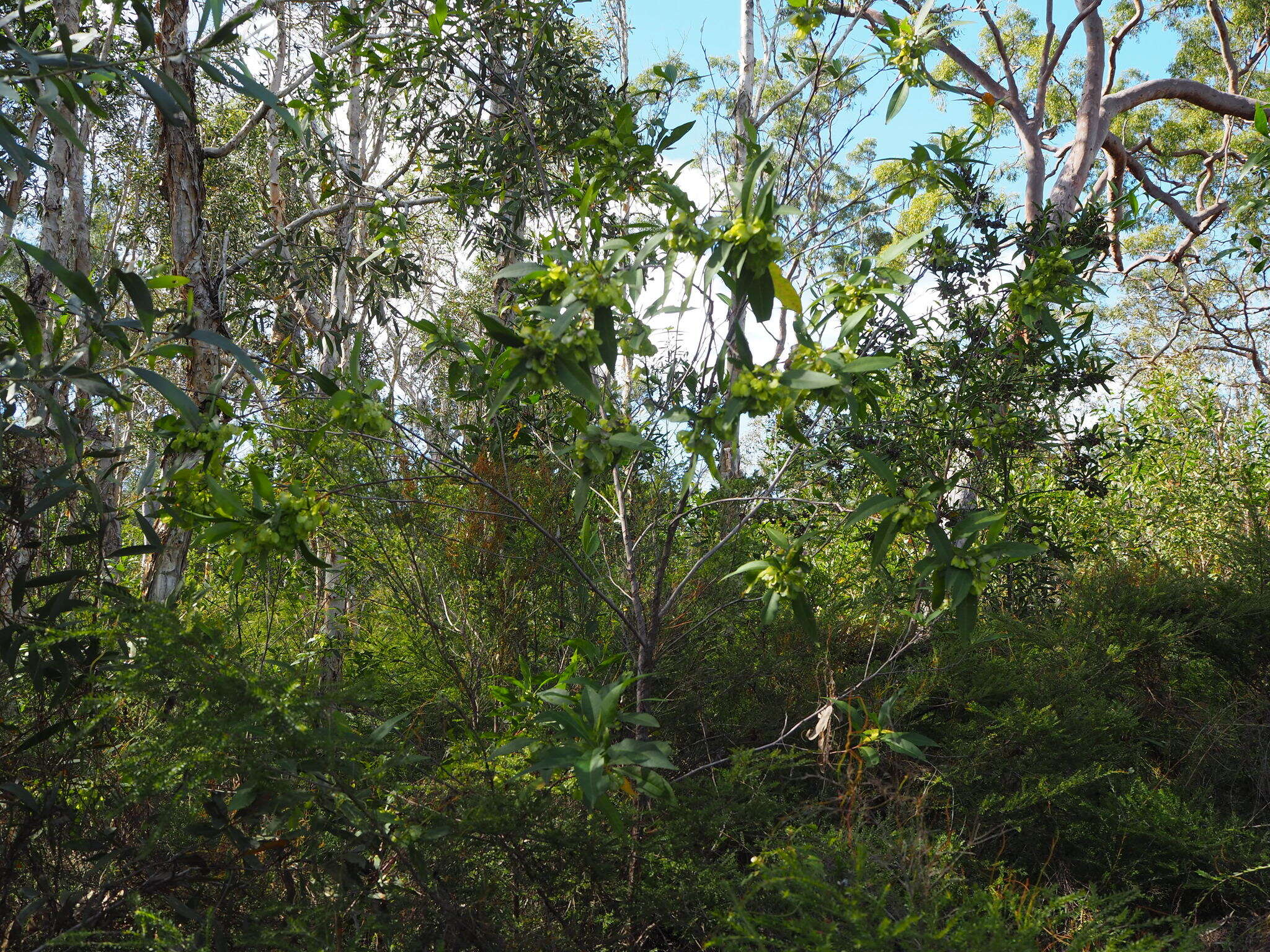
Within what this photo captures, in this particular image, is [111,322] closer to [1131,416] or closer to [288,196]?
[1131,416]

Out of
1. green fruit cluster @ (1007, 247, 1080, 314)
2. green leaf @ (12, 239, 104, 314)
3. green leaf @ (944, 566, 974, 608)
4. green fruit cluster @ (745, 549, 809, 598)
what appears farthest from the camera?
green fruit cluster @ (1007, 247, 1080, 314)

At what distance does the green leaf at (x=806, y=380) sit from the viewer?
4.45 ft

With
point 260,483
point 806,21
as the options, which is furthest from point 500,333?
point 806,21

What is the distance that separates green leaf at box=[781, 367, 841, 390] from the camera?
53.4 inches

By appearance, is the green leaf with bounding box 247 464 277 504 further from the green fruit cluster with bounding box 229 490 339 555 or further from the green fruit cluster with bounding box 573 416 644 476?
the green fruit cluster with bounding box 573 416 644 476

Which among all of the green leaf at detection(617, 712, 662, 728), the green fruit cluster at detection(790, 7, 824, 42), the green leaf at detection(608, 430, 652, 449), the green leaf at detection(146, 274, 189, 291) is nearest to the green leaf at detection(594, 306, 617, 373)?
the green leaf at detection(608, 430, 652, 449)

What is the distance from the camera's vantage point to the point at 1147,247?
1322 centimetres

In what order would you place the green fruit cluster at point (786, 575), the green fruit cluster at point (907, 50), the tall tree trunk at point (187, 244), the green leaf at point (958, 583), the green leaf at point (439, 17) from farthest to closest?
the tall tree trunk at point (187, 244)
the green fruit cluster at point (907, 50)
the green leaf at point (439, 17)
the green fruit cluster at point (786, 575)
the green leaf at point (958, 583)

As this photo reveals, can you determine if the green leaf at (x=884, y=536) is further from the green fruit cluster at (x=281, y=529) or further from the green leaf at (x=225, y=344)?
the green leaf at (x=225, y=344)

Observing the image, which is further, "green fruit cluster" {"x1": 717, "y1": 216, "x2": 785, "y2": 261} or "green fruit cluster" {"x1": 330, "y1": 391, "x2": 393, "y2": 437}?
"green fruit cluster" {"x1": 330, "y1": 391, "x2": 393, "y2": 437}

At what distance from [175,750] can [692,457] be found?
1.13 m

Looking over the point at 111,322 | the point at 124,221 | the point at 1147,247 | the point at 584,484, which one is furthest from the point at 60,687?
the point at 1147,247

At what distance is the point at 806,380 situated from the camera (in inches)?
54.3

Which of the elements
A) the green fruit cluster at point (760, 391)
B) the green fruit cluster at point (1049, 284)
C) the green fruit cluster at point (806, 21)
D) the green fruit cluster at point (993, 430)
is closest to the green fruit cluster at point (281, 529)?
the green fruit cluster at point (760, 391)
